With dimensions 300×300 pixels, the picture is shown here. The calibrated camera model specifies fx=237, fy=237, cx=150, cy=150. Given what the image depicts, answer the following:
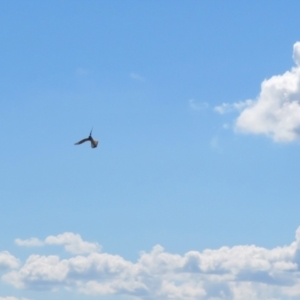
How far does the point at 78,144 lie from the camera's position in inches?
1868
